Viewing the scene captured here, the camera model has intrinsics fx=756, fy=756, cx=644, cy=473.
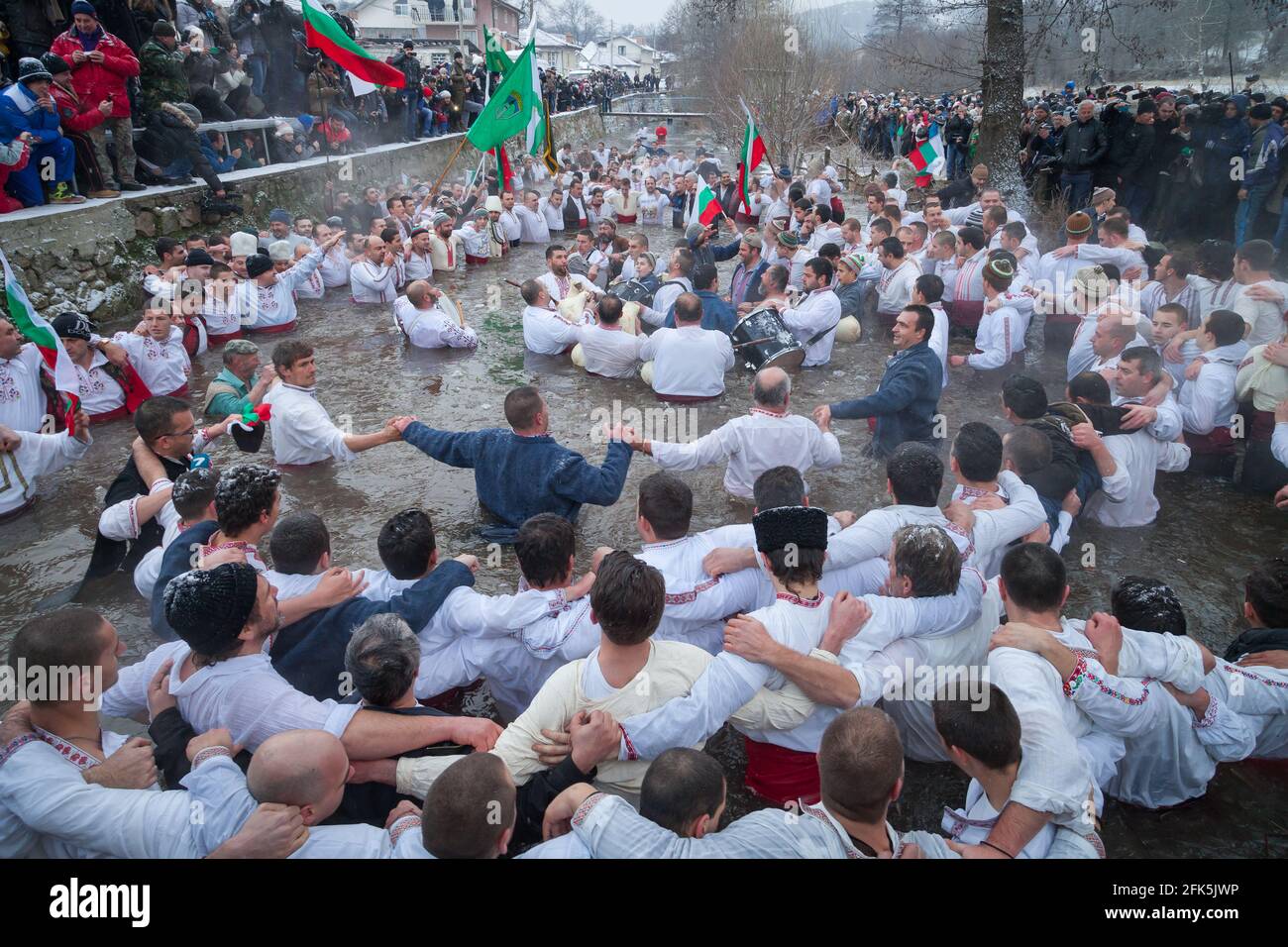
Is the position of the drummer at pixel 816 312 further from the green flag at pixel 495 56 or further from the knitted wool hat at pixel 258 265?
the green flag at pixel 495 56

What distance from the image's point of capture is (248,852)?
6.49 ft

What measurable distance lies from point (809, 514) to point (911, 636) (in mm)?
678

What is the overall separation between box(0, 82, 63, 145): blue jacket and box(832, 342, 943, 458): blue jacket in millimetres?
8904

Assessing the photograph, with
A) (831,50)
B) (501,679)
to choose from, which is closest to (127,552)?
(501,679)

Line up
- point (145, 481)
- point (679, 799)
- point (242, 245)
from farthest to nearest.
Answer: point (242, 245) → point (145, 481) → point (679, 799)

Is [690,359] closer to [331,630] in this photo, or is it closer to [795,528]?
[795,528]

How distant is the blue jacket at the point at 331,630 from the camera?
10.1ft

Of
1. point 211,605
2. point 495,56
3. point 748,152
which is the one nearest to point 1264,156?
point 748,152

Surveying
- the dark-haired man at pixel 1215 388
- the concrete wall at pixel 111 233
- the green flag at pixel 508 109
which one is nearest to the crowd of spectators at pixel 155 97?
the concrete wall at pixel 111 233

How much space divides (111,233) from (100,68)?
1.84 m

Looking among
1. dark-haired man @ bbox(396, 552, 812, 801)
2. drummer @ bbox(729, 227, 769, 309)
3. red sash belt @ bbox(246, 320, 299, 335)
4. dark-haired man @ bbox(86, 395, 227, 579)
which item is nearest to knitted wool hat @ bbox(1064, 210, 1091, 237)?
drummer @ bbox(729, 227, 769, 309)

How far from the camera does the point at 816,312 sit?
7.62 meters

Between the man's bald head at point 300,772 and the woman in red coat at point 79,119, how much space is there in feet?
31.5

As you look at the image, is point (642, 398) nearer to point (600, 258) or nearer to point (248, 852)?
point (600, 258)
